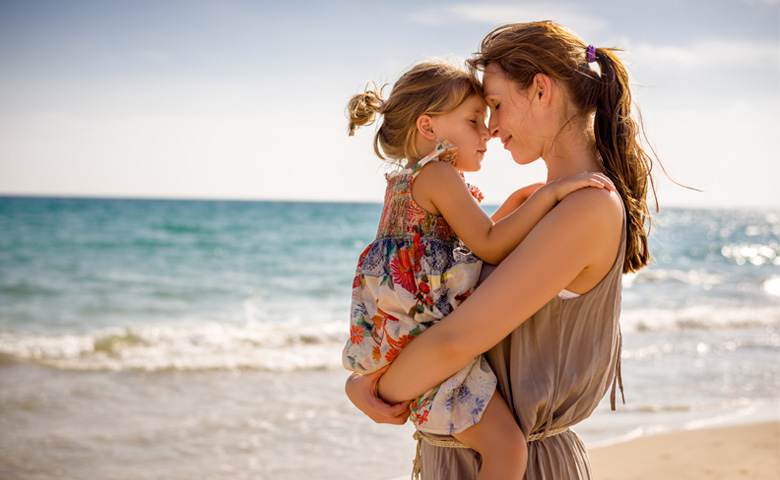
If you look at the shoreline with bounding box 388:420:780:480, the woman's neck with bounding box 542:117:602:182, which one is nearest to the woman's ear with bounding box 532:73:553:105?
the woman's neck with bounding box 542:117:602:182

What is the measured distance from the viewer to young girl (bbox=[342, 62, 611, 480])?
1852mm

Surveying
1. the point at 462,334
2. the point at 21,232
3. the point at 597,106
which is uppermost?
the point at 597,106

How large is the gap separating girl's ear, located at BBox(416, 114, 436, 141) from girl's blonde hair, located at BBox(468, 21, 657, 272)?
1.10 feet

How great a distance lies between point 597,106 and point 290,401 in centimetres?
559

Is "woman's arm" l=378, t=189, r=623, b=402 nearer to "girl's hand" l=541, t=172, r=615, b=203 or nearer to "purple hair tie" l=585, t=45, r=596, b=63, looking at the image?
"girl's hand" l=541, t=172, r=615, b=203

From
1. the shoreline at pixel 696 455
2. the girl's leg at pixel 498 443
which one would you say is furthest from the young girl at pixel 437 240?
the shoreline at pixel 696 455

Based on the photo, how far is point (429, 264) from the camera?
206 centimetres

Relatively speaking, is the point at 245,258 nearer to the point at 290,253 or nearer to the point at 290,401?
the point at 290,253

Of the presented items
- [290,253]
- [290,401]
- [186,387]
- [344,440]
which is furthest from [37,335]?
[290,253]

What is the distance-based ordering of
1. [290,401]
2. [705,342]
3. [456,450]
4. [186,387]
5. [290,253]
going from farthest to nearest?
[290,253] → [705,342] → [186,387] → [290,401] → [456,450]

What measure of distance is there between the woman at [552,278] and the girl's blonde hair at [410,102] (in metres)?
0.11

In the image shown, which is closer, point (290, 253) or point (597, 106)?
point (597, 106)

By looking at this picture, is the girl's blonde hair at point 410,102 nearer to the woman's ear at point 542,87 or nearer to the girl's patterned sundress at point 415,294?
the girl's patterned sundress at point 415,294

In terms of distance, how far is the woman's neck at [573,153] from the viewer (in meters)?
2.04
